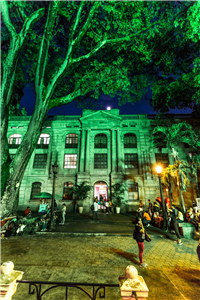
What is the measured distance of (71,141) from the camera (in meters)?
23.5

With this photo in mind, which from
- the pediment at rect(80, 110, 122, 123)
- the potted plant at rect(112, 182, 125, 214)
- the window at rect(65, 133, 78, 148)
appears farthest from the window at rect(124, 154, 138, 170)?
the window at rect(65, 133, 78, 148)

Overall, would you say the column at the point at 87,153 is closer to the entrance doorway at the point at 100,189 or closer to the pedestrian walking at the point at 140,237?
the entrance doorway at the point at 100,189

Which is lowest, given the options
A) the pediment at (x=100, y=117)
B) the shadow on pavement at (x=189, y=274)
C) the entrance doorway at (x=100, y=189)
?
the shadow on pavement at (x=189, y=274)

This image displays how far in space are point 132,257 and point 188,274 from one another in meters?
2.00

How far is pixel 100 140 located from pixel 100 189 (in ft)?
24.2

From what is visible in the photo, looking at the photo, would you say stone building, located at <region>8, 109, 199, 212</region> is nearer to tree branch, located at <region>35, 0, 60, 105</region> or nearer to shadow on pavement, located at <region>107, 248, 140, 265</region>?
shadow on pavement, located at <region>107, 248, 140, 265</region>

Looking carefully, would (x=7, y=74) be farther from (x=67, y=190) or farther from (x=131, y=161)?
(x=131, y=161)

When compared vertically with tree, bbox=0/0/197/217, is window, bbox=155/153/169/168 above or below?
below

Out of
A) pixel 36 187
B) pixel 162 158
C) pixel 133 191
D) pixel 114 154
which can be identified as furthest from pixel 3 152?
pixel 162 158

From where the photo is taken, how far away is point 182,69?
13.6 meters

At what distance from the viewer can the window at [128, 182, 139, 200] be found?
20609mm

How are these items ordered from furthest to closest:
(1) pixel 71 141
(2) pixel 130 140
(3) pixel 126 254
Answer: (1) pixel 71 141 < (2) pixel 130 140 < (3) pixel 126 254

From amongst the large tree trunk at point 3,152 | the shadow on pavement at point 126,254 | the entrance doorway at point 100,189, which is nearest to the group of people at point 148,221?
the shadow on pavement at point 126,254

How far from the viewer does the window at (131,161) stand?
21.9m
